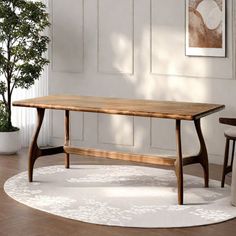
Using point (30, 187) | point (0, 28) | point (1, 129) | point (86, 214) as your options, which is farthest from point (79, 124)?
point (86, 214)

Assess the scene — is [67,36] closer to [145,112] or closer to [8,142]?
[8,142]

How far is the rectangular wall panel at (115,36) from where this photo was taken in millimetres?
7508

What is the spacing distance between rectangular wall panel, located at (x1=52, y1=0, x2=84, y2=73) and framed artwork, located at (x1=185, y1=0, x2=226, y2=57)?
4.89 feet

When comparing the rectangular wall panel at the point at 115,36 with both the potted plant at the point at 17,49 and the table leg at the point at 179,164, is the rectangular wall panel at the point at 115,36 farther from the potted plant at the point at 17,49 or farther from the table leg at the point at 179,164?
the table leg at the point at 179,164

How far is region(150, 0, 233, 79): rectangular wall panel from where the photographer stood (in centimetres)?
694

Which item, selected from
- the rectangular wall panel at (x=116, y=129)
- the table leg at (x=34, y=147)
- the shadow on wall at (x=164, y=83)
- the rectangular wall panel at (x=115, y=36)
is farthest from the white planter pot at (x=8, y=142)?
the table leg at (x=34, y=147)

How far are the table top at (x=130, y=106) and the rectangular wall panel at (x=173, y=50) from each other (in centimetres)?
112

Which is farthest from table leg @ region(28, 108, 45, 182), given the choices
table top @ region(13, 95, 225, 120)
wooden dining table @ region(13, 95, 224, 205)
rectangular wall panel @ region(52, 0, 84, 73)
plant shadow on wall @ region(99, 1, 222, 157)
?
rectangular wall panel @ region(52, 0, 84, 73)

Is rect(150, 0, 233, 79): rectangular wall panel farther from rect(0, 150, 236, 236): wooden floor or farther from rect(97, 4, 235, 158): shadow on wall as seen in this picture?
rect(0, 150, 236, 236): wooden floor

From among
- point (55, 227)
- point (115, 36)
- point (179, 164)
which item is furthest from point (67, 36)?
point (55, 227)

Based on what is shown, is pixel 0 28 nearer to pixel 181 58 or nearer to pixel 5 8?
pixel 5 8

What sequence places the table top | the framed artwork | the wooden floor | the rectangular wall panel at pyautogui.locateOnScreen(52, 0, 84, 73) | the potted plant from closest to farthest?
the wooden floor, the table top, the framed artwork, the potted plant, the rectangular wall panel at pyautogui.locateOnScreen(52, 0, 84, 73)

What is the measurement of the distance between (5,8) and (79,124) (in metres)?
1.68

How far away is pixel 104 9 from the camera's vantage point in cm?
768
